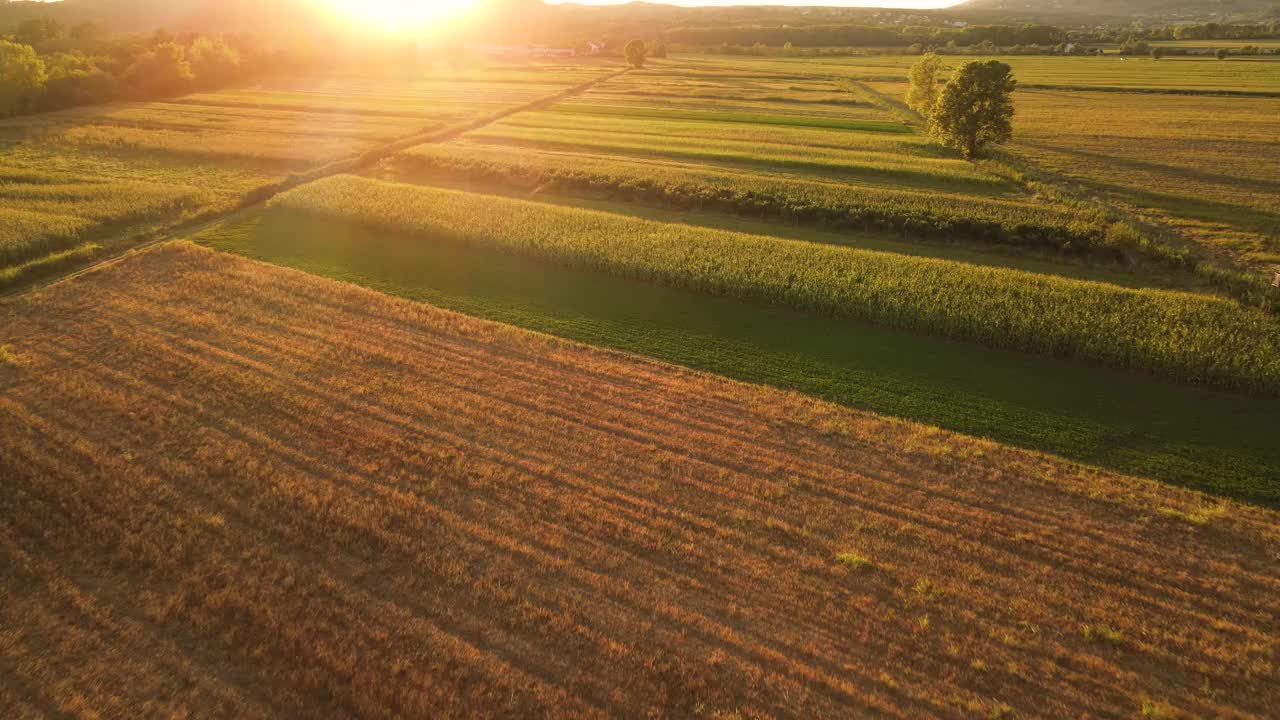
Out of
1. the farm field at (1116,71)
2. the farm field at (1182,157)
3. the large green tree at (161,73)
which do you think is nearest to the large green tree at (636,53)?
the farm field at (1116,71)

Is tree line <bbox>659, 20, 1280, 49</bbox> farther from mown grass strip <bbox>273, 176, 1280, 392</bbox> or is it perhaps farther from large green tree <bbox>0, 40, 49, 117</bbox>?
large green tree <bbox>0, 40, 49, 117</bbox>

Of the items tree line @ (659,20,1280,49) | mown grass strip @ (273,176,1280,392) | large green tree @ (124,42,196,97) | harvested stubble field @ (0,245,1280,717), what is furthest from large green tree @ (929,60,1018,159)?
tree line @ (659,20,1280,49)

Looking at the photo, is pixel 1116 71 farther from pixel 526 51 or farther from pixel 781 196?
pixel 526 51

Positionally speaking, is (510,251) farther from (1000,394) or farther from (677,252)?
(1000,394)

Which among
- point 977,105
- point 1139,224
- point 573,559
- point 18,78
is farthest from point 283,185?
point 1139,224

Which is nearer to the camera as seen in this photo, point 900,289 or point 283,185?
point 900,289
